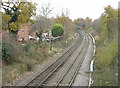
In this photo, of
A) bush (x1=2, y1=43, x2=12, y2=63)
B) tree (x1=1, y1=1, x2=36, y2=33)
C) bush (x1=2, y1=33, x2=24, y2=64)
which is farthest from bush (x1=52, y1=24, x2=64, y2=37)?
bush (x1=2, y1=43, x2=12, y2=63)

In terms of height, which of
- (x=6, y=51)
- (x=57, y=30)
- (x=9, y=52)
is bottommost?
(x=9, y=52)

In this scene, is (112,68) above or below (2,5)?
below

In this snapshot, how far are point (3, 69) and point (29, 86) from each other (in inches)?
110

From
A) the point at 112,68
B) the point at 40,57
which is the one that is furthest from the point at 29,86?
the point at 40,57

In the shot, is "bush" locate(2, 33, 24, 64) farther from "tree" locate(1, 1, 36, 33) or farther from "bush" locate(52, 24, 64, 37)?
"bush" locate(52, 24, 64, 37)

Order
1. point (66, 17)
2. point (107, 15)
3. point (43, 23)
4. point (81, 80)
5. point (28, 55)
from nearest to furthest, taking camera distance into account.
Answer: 1. point (81, 80)
2. point (28, 55)
3. point (107, 15)
4. point (43, 23)
5. point (66, 17)

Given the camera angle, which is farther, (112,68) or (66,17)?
(66,17)

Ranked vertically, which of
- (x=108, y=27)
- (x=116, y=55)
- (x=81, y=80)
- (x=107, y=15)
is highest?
(x=107, y=15)

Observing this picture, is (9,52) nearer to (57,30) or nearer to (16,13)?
(16,13)

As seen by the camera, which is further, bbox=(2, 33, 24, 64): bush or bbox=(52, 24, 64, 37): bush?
bbox=(52, 24, 64, 37): bush

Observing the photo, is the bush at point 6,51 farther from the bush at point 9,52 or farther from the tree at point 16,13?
the tree at point 16,13

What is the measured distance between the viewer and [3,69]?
11.9 meters

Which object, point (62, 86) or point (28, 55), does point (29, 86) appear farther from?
point (28, 55)

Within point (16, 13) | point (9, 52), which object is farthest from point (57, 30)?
point (9, 52)
